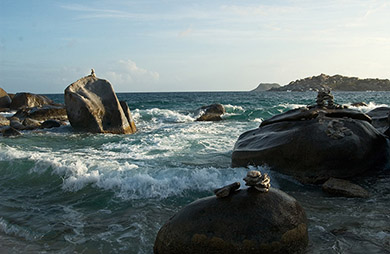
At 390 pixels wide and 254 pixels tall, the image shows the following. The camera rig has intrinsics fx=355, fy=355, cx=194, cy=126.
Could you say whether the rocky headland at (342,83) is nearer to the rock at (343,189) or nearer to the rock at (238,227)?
the rock at (343,189)

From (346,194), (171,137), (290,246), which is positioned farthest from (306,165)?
(171,137)

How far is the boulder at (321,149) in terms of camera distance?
20.7ft

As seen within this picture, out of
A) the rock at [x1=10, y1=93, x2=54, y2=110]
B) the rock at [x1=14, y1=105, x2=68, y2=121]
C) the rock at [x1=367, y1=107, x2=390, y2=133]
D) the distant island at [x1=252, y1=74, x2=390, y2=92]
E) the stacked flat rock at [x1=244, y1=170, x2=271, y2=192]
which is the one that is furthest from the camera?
the distant island at [x1=252, y1=74, x2=390, y2=92]

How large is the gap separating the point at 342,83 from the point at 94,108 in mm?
103975

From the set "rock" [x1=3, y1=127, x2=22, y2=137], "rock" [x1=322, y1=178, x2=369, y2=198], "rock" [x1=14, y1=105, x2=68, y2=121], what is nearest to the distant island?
"rock" [x1=14, y1=105, x2=68, y2=121]

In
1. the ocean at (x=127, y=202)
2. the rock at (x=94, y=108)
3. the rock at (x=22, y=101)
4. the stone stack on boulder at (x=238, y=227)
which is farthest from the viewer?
the rock at (x=22, y=101)

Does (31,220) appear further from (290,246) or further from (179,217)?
(290,246)

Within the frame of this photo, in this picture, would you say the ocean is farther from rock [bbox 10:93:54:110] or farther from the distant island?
the distant island

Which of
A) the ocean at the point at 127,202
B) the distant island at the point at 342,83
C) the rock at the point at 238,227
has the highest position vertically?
the distant island at the point at 342,83

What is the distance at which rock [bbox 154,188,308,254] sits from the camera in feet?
11.6

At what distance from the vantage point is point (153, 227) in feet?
15.3

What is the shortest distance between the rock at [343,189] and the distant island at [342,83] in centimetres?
9518

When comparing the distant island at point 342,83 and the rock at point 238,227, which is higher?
the distant island at point 342,83

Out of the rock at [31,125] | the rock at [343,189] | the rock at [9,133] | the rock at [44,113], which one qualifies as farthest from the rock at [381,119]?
the rock at [44,113]
